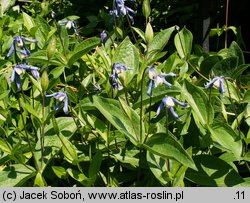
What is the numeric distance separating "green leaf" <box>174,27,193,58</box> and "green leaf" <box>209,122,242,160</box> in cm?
59

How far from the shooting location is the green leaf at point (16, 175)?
153 cm

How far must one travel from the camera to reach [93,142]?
168 centimetres

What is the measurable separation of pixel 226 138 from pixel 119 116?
31cm

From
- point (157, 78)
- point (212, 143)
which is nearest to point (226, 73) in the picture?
point (212, 143)

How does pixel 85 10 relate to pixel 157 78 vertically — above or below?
below

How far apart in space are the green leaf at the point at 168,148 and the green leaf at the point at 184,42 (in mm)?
722

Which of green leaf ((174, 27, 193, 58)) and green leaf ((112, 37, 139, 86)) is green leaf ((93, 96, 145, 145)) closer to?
green leaf ((112, 37, 139, 86))

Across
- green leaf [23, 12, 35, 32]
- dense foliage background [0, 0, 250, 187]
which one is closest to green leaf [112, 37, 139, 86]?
dense foliage background [0, 0, 250, 187]

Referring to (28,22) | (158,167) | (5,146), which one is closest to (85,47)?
(5,146)

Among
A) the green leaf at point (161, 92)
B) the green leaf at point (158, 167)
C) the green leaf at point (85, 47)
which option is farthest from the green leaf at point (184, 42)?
the green leaf at point (158, 167)

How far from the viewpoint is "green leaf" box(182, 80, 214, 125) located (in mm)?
1520

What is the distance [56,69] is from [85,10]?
2543 millimetres

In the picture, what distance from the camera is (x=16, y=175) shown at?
1548 mm
